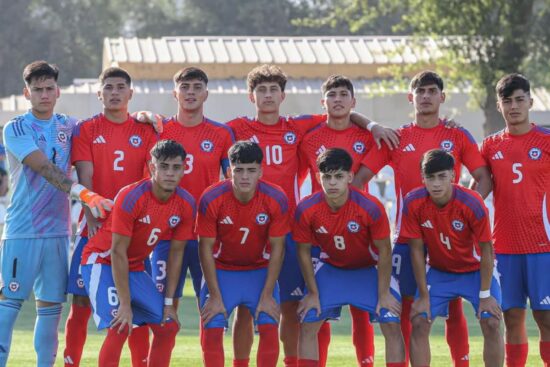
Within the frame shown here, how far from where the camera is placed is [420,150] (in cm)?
837

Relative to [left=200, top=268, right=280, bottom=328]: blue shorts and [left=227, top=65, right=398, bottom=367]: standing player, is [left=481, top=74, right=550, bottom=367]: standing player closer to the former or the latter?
[left=227, top=65, right=398, bottom=367]: standing player

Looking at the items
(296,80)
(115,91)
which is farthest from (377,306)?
(296,80)

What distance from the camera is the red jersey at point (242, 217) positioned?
798 cm

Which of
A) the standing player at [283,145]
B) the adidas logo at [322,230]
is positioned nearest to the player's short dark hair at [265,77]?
the standing player at [283,145]

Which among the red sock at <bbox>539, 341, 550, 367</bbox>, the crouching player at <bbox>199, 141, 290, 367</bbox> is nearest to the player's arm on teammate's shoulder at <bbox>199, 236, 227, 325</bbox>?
the crouching player at <bbox>199, 141, 290, 367</bbox>

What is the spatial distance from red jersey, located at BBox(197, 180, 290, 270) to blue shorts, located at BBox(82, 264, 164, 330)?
1.78 ft

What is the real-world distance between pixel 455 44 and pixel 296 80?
3249 mm

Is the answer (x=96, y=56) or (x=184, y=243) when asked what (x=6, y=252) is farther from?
(x=96, y=56)

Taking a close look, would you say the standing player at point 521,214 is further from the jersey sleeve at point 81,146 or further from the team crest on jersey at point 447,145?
the jersey sleeve at point 81,146

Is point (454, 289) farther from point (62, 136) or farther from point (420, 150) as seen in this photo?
point (62, 136)

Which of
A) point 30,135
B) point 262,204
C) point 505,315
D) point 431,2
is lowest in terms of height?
point 505,315

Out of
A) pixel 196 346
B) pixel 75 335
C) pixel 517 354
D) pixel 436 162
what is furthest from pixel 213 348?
pixel 196 346

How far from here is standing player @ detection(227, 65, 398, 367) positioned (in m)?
8.50

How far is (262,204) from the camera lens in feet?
26.2
